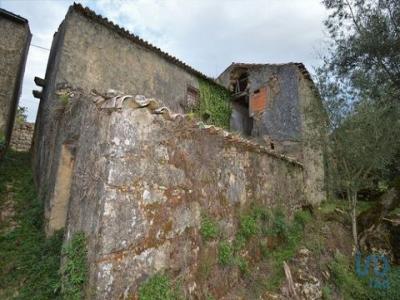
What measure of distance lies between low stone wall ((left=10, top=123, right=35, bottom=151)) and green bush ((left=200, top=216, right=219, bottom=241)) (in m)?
10.5

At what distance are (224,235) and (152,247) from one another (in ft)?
5.22

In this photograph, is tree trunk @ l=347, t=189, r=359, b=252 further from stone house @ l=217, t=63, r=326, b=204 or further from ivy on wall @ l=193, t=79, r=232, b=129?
ivy on wall @ l=193, t=79, r=232, b=129

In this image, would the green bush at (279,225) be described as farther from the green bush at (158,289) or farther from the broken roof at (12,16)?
the broken roof at (12,16)

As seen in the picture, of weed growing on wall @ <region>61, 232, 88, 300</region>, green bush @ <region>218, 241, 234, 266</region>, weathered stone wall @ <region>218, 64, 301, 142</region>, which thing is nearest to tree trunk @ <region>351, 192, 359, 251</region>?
weathered stone wall @ <region>218, 64, 301, 142</region>

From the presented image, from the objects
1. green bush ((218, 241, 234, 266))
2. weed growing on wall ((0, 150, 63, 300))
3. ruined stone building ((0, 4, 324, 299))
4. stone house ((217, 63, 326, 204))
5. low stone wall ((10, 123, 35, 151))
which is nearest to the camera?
ruined stone building ((0, 4, 324, 299))

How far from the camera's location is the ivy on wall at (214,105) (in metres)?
12.1

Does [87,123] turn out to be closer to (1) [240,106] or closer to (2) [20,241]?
(2) [20,241]

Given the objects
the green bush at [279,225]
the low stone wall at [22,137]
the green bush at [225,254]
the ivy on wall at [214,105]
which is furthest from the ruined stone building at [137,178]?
the low stone wall at [22,137]

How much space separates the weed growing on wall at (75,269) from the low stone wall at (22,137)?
10.4m

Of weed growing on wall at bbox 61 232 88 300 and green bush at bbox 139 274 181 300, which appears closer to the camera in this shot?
weed growing on wall at bbox 61 232 88 300

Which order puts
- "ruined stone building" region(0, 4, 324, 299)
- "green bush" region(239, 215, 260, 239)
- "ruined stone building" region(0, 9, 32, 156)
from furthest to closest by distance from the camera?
"ruined stone building" region(0, 9, 32, 156)
"green bush" region(239, 215, 260, 239)
"ruined stone building" region(0, 4, 324, 299)

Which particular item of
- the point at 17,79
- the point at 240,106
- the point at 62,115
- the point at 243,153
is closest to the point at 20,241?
the point at 62,115

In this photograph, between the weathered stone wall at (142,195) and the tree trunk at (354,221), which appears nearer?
the weathered stone wall at (142,195)

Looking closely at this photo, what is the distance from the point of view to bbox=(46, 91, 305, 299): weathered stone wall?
8.87ft
